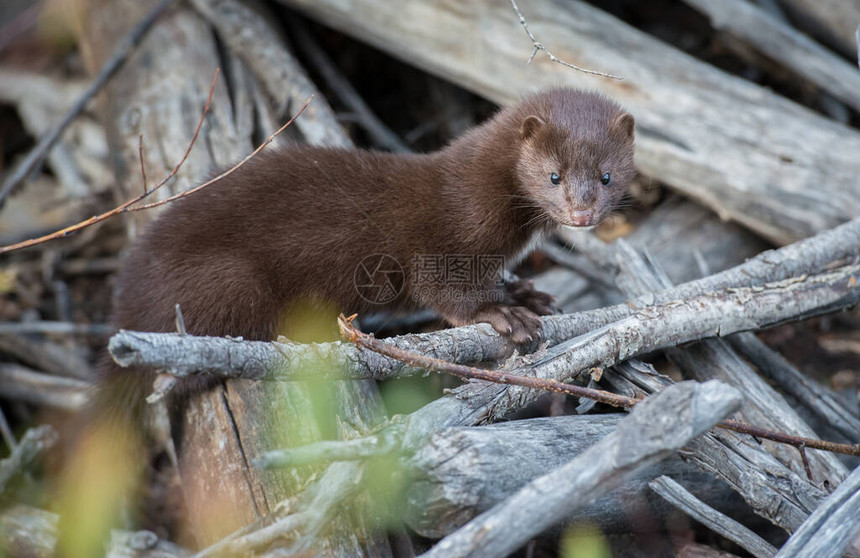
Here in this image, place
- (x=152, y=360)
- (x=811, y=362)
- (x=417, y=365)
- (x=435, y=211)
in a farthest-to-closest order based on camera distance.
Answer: (x=811, y=362)
(x=435, y=211)
(x=417, y=365)
(x=152, y=360)

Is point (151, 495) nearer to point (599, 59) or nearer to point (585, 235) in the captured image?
point (585, 235)

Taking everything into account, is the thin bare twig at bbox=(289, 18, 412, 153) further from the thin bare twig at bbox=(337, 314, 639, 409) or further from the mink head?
the thin bare twig at bbox=(337, 314, 639, 409)

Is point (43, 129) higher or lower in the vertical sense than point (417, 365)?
lower

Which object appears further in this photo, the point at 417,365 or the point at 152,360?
the point at 417,365

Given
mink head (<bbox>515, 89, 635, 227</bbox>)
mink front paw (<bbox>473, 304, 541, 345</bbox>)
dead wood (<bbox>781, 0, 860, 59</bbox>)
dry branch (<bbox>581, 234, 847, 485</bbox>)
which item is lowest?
dry branch (<bbox>581, 234, 847, 485</bbox>)

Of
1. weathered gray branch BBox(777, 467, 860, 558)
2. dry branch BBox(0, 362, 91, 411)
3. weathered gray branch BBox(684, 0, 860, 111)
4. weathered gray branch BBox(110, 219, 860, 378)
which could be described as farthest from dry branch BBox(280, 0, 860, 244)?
dry branch BBox(0, 362, 91, 411)

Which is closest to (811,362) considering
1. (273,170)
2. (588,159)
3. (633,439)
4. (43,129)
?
(588,159)
